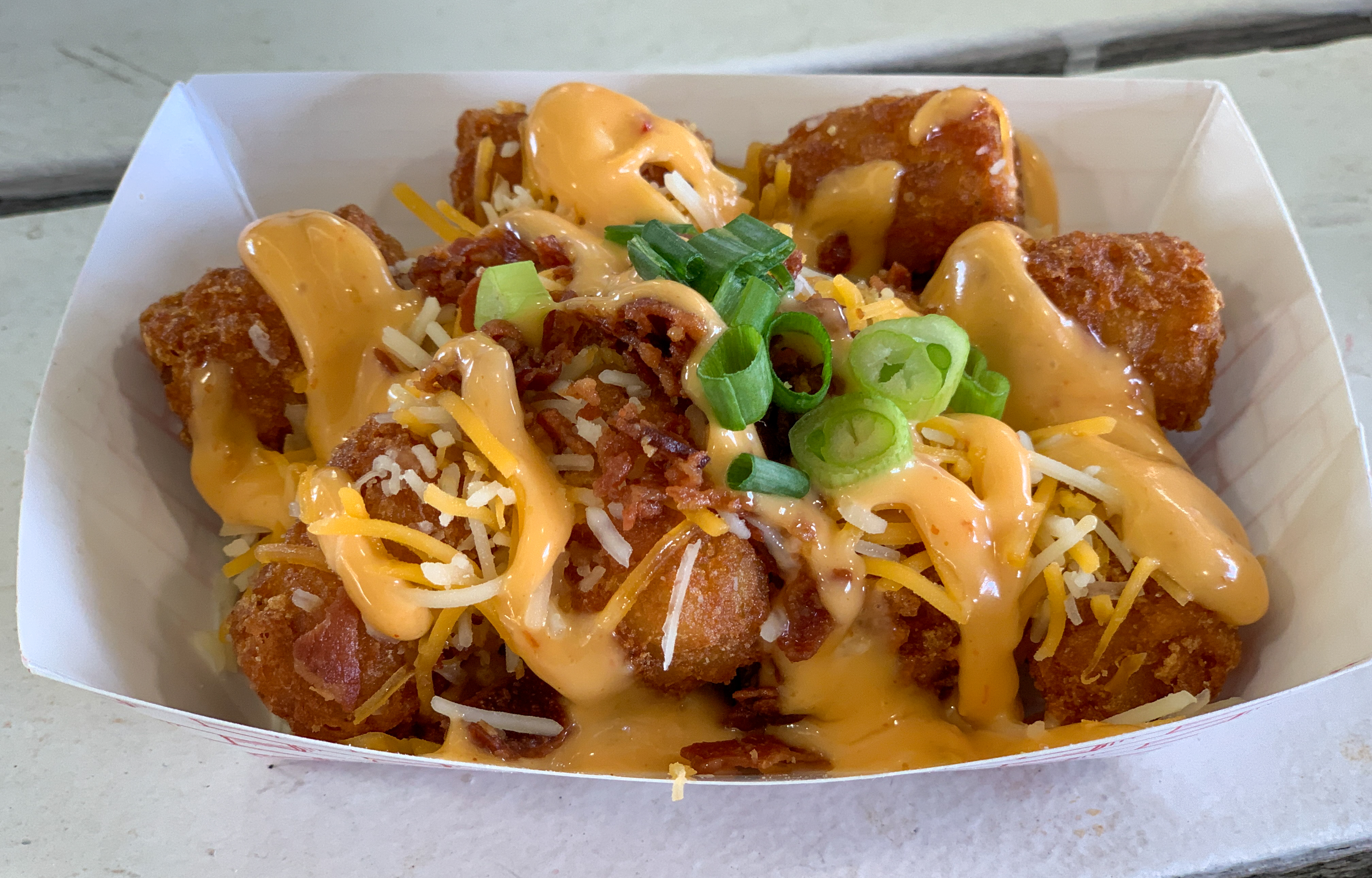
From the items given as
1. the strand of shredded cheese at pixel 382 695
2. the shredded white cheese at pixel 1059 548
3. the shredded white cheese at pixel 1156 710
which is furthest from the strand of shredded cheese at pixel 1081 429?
the strand of shredded cheese at pixel 382 695

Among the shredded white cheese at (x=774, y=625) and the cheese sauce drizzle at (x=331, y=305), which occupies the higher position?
the cheese sauce drizzle at (x=331, y=305)

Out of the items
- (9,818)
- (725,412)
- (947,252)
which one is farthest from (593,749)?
(947,252)

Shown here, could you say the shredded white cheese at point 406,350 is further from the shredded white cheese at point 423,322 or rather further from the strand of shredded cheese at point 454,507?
the strand of shredded cheese at point 454,507

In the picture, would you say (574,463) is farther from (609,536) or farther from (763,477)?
(763,477)

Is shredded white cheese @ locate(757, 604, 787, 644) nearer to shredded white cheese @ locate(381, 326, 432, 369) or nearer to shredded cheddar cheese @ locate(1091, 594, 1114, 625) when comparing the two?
shredded cheddar cheese @ locate(1091, 594, 1114, 625)

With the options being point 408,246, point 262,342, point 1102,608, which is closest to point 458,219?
point 408,246

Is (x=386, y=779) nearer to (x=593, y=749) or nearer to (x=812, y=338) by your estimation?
(x=593, y=749)
